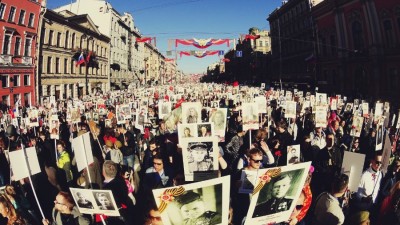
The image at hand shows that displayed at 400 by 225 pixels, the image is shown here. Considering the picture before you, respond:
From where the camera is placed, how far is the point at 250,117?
8.80 meters

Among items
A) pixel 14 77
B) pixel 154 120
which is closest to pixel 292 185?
pixel 154 120

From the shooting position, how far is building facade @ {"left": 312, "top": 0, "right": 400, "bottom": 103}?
106 ft

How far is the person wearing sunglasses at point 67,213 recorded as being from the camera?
171 inches

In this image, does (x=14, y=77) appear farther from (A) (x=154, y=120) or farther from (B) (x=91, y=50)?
(A) (x=154, y=120)

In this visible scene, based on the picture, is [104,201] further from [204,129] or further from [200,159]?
[204,129]

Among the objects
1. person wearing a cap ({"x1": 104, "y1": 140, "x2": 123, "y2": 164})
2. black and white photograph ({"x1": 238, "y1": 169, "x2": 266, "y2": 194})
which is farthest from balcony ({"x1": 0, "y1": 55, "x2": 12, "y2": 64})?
black and white photograph ({"x1": 238, "y1": 169, "x2": 266, "y2": 194})

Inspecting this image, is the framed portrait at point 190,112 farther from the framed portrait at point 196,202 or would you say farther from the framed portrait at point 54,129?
the framed portrait at point 196,202

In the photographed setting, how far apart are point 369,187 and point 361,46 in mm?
36268

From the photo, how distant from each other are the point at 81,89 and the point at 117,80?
53.2ft

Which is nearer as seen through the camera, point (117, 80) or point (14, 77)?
point (14, 77)

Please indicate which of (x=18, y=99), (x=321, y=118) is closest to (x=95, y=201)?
(x=321, y=118)

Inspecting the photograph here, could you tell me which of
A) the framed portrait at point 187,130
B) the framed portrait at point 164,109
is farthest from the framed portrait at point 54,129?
the framed portrait at point 187,130

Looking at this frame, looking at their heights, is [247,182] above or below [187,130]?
below

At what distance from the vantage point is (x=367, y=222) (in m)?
4.13
